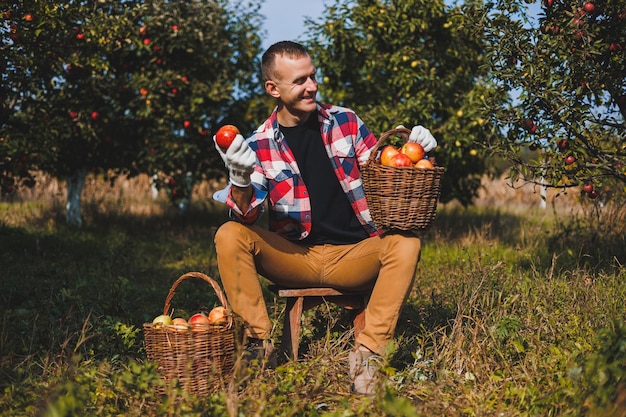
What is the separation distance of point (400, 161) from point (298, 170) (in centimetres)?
62

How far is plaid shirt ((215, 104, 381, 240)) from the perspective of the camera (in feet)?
11.3

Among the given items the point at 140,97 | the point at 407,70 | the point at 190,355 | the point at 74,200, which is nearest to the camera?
the point at 190,355

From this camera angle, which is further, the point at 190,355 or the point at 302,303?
the point at 302,303

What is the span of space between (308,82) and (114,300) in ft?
6.43

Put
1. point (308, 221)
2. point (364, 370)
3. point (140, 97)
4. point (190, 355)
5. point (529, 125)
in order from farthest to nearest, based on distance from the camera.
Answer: point (140, 97) → point (529, 125) → point (308, 221) → point (364, 370) → point (190, 355)

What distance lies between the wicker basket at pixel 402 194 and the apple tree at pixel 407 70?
4.21 metres

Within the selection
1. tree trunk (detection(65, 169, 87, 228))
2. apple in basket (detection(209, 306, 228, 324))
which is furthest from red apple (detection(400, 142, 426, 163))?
tree trunk (detection(65, 169, 87, 228))

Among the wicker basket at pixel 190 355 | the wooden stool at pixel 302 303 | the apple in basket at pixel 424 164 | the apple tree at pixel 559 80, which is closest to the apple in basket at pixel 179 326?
the wicker basket at pixel 190 355

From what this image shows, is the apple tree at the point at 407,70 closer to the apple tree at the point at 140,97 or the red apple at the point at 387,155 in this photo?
the apple tree at the point at 140,97

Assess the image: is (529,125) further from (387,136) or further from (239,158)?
(239,158)

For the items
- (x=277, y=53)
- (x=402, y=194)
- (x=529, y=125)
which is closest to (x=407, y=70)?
(x=529, y=125)

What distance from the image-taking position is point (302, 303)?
3359 millimetres

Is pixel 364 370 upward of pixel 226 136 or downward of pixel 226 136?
downward

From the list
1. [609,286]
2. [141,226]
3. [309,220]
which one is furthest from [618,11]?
[141,226]
